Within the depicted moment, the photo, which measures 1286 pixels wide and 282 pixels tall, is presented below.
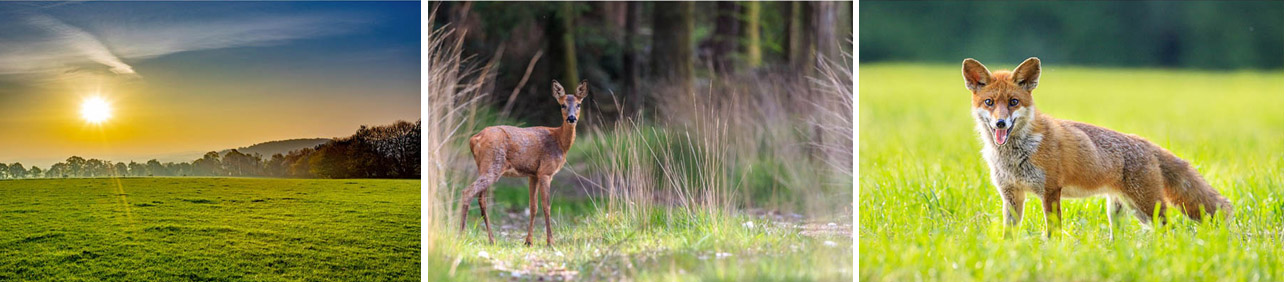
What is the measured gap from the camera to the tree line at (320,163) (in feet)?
15.6

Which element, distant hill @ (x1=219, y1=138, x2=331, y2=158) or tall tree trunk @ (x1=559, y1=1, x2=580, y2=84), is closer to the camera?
distant hill @ (x1=219, y1=138, x2=331, y2=158)

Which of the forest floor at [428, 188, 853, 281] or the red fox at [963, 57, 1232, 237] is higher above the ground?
the red fox at [963, 57, 1232, 237]

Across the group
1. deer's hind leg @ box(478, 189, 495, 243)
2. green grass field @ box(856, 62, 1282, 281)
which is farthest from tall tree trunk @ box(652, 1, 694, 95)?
deer's hind leg @ box(478, 189, 495, 243)

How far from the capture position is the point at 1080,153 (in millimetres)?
3732

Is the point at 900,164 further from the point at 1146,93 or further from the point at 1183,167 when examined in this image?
the point at 1146,93

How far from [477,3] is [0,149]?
2391mm

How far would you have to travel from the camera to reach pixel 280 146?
4953mm

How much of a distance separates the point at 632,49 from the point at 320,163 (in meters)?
2.17

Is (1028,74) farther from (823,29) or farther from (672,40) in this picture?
(672,40)

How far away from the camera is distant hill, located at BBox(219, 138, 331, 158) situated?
4.89 meters

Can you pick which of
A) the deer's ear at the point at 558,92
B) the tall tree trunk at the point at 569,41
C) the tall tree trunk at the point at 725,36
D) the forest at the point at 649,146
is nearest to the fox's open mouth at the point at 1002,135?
the forest at the point at 649,146

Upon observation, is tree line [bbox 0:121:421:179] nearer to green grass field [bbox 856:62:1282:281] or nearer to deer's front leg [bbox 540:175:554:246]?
deer's front leg [bbox 540:175:554:246]

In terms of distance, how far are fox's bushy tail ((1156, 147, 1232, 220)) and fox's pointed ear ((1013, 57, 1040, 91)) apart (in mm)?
741

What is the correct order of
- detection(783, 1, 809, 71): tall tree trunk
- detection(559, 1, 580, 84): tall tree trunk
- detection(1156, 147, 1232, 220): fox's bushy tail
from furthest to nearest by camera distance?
detection(783, 1, 809, 71): tall tree trunk
detection(559, 1, 580, 84): tall tree trunk
detection(1156, 147, 1232, 220): fox's bushy tail
